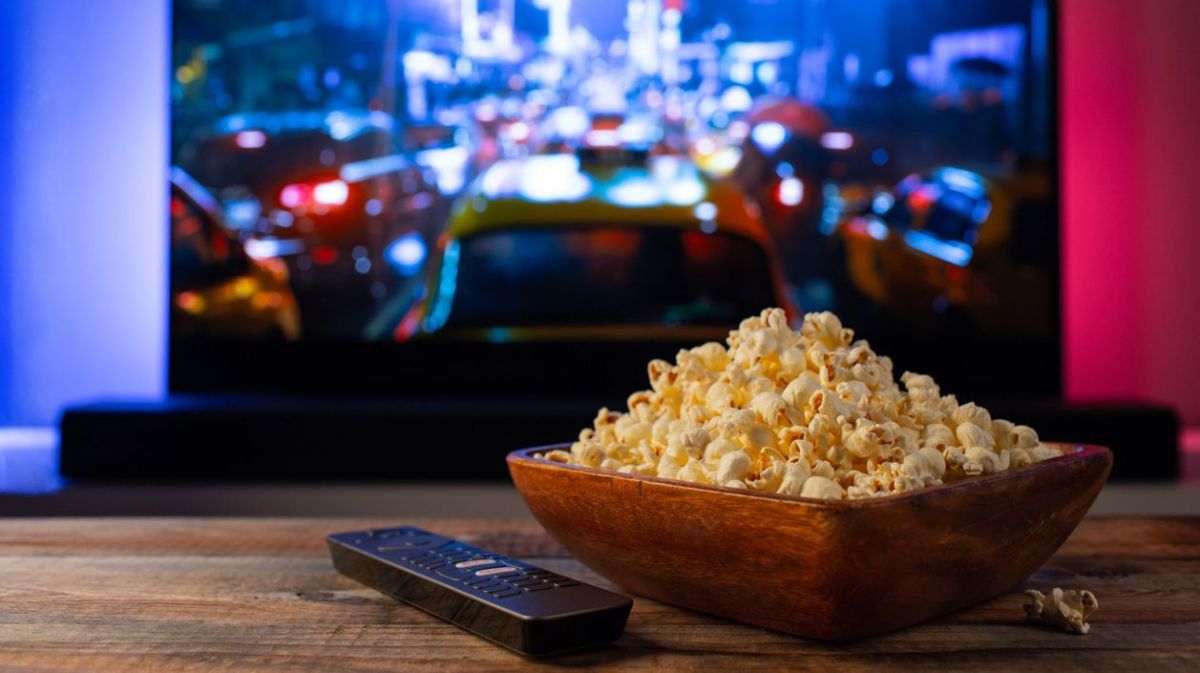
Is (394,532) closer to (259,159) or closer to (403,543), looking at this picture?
(403,543)

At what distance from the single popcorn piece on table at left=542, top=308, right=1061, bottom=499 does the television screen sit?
7.23 ft

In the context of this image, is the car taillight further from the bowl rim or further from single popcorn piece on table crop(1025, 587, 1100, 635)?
single popcorn piece on table crop(1025, 587, 1100, 635)

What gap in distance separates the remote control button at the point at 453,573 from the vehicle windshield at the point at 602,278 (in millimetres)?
2305

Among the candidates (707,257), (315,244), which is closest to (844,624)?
(707,257)

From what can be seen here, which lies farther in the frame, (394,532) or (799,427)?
(394,532)

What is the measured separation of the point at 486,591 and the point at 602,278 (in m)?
2.39

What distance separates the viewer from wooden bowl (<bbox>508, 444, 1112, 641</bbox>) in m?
0.52

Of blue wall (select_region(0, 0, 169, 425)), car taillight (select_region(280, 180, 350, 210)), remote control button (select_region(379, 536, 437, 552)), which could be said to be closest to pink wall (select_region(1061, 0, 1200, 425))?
car taillight (select_region(280, 180, 350, 210))

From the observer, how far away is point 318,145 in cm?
300

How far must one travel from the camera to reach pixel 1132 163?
122 inches

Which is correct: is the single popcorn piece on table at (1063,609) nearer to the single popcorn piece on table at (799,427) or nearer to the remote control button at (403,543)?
the single popcorn piece on table at (799,427)

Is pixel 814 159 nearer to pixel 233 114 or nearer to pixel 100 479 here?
pixel 233 114

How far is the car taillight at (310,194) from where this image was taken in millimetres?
3004

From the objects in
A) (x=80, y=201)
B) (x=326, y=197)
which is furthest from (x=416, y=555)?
(x=80, y=201)
